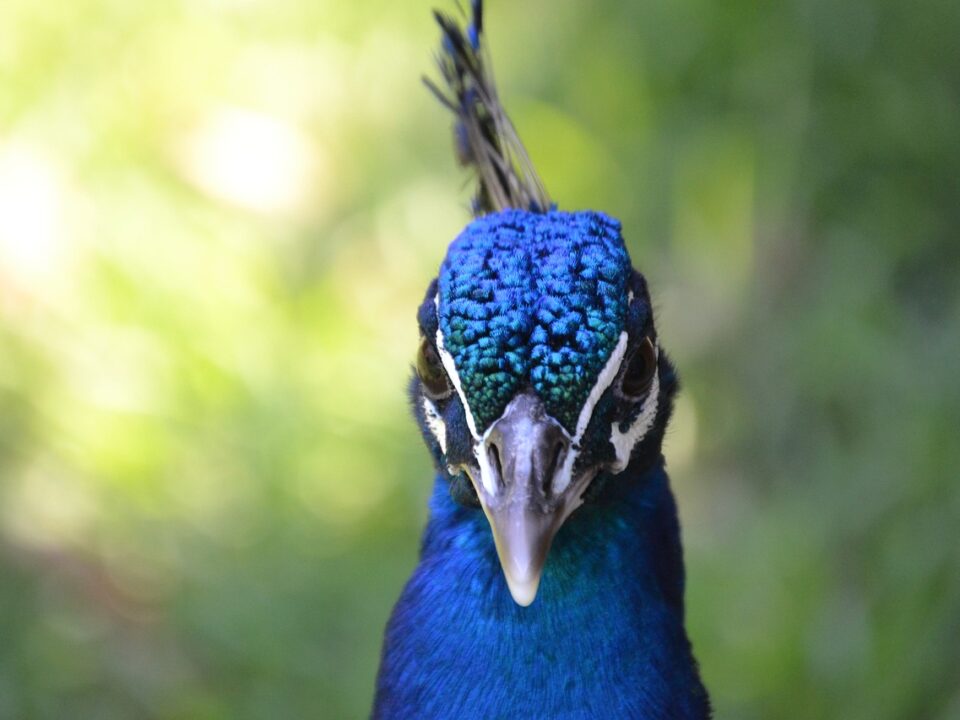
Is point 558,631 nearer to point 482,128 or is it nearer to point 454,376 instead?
point 454,376

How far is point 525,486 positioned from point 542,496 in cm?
2

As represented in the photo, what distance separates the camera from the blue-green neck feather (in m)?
1.32

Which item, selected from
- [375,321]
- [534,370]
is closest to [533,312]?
[534,370]

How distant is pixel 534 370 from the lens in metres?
1.15

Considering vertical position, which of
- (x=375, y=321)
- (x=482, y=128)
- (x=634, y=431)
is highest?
(x=375, y=321)

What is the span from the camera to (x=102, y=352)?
8.90 ft

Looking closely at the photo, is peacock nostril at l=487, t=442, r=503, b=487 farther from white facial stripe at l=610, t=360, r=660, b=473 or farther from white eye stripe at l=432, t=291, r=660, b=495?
white facial stripe at l=610, t=360, r=660, b=473

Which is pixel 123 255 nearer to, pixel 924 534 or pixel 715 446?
pixel 715 446

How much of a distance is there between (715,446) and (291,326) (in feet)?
2.85

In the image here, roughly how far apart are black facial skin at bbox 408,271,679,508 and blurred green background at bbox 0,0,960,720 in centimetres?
97

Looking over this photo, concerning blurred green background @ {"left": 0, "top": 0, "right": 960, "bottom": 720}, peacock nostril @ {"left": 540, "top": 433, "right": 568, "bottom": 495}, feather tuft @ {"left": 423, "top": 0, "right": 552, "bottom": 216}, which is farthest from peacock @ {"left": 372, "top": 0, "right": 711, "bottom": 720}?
blurred green background @ {"left": 0, "top": 0, "right": 960, "bottom": 720}

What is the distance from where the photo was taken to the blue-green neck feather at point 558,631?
52.1 inches

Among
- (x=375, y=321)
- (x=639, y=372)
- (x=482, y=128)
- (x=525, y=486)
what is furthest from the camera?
(x=375, y=321)

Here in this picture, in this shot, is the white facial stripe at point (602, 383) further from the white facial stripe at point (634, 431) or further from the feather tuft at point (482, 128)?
the feather tuft at point (482, 128)
